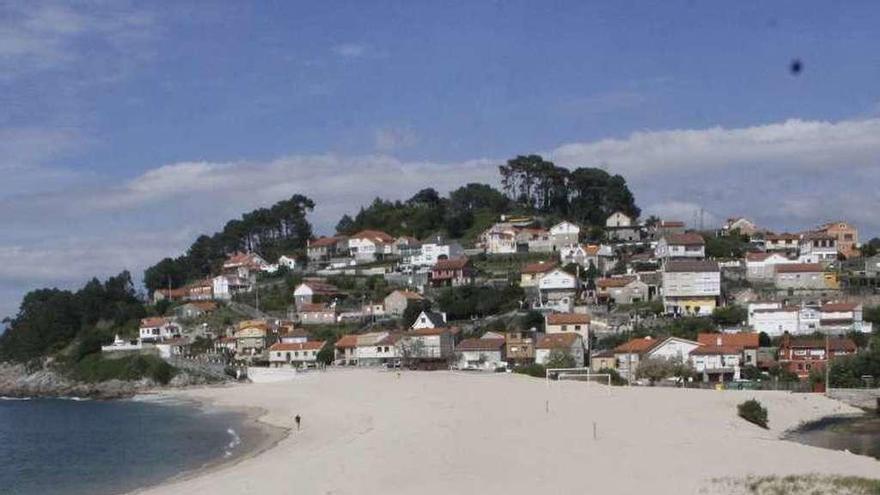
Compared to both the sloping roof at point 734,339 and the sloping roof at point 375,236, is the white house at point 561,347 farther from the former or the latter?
the sloping roof at point 375,236

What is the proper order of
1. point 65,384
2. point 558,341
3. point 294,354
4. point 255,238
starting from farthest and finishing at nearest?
point 255,238, point 65,384, point 294,354, point 558,341

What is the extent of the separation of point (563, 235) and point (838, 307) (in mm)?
31130

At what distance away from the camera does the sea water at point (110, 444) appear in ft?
92.9

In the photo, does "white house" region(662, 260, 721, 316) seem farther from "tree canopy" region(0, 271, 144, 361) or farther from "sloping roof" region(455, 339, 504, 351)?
"tree canopy" region(0, 271, 144, 361)

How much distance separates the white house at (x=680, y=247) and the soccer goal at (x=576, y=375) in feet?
82.1

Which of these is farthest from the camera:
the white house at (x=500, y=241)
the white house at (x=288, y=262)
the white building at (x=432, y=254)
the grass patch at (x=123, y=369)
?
the white house at (x=288, y=262)

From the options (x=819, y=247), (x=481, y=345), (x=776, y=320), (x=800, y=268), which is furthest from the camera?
(x=819, y=247)

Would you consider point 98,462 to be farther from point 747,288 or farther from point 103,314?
point 103,314

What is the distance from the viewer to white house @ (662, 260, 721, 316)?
63.1 metres

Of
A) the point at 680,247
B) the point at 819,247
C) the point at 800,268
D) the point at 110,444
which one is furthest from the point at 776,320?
the point at 110,444

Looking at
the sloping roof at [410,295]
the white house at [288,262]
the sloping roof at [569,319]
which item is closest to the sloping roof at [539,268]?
Result: the sloping roof at [410,295]

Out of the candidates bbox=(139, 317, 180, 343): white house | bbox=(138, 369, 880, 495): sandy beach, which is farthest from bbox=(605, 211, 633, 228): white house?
bbox=(138, 369, 880, 495): sandy beach

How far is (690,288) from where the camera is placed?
6322cm

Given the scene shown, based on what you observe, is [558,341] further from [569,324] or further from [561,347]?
[569,324]
